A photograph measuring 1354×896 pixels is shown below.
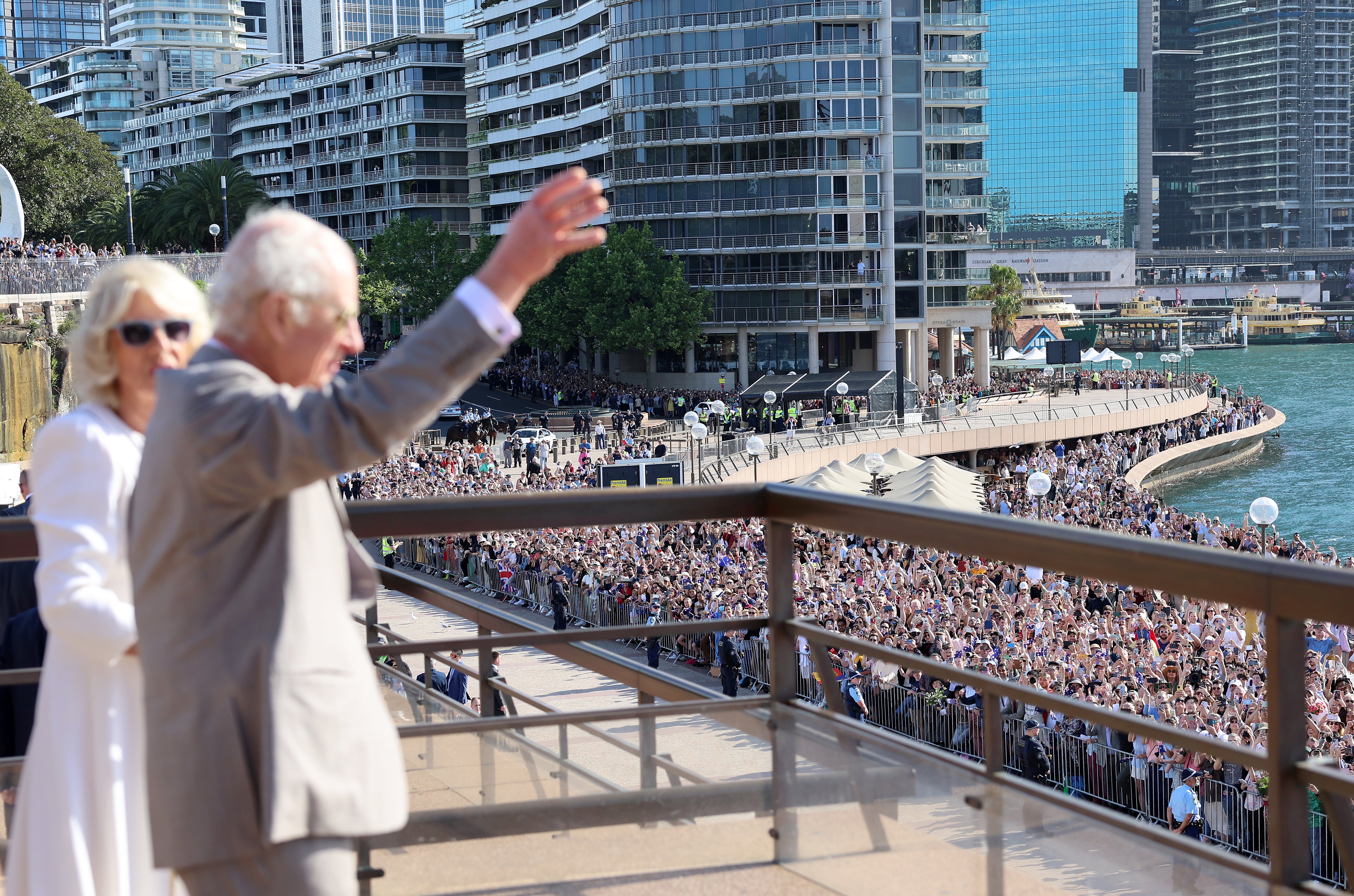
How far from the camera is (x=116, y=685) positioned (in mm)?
2502

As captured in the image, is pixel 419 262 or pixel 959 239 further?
pixel 959 239

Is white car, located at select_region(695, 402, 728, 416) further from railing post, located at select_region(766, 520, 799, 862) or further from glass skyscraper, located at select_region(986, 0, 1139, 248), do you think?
glass skyscraper, located at select_region(986, 0, 1139, 248)

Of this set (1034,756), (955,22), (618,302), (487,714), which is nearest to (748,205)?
(618,302)

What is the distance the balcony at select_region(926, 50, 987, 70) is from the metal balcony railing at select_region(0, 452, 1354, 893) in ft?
258

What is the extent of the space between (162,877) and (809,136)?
71.8 meters

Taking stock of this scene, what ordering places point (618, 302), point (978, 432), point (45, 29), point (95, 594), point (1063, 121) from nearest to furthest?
point (95, 594)
point (978, 432)
point (618, 302)
point (45, 29)
point (1063, 121)

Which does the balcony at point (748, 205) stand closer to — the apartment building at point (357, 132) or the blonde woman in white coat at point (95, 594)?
the apartment building at point (357, 132)

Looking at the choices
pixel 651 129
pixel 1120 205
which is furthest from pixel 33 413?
pixel 1120 205

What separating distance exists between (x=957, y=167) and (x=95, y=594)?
8099 centimetres

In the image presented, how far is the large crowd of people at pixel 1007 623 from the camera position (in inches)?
427

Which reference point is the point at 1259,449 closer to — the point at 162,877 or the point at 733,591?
the point at 733,591

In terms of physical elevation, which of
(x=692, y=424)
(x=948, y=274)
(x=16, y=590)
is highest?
(x=948, y=274)

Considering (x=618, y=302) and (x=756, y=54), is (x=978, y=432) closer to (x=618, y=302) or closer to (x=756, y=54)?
(x=618, y=302)

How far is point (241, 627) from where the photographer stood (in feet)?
6.77
